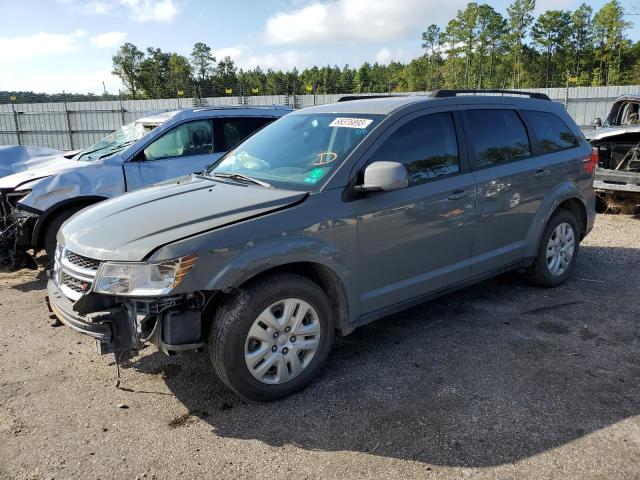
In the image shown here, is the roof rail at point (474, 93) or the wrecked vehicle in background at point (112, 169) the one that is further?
the wrecked vehicle in background at point (112, 169)

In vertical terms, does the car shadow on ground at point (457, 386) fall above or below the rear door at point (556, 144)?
below

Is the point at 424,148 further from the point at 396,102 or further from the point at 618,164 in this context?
the point at 618,164

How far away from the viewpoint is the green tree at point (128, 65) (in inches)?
3046

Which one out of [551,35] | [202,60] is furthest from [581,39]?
[202,60]

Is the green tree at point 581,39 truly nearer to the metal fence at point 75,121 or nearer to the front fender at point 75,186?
the metal fence at point 75,121

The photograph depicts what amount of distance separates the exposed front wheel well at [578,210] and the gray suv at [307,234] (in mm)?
514

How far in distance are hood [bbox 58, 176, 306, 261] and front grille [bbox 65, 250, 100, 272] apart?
54 millimetres

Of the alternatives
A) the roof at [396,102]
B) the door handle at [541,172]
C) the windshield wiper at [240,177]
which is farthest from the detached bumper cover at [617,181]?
the windshield wiper at [240,177]

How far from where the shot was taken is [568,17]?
68.0 metres

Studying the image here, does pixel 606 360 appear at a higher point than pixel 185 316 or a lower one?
lower

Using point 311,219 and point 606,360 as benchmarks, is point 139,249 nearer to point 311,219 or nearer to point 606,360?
point 311,219

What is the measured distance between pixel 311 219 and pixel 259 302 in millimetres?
622

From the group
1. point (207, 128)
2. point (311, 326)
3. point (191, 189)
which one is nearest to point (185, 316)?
point (311, 326)

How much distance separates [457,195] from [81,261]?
273cm
